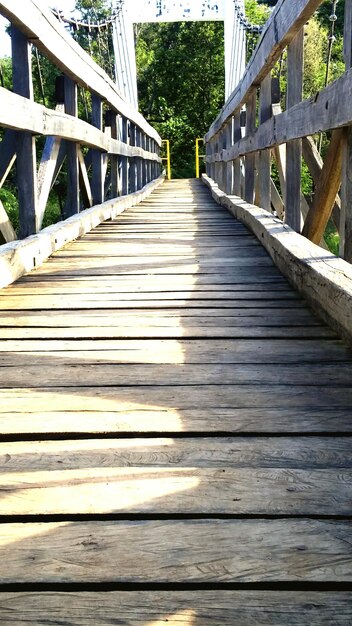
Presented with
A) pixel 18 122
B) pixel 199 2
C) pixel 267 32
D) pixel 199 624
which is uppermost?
pixel 199 2

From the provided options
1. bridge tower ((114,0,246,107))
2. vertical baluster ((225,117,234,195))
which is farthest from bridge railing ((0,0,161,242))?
bridge tower ((114,0,246,107))

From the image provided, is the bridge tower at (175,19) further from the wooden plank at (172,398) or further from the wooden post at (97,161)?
the wooden plank at (172,398)

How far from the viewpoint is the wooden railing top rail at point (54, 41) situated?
2.58m

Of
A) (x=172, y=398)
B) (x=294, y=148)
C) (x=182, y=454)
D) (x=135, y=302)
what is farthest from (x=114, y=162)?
(x=182, y=454)

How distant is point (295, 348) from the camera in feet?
5.68

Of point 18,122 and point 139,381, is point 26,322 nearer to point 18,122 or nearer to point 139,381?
point 139,381

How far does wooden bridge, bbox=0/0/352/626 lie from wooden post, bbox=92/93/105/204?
171cm

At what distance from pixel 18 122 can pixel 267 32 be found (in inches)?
54.1

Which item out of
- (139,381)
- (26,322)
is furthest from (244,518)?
(26,322)

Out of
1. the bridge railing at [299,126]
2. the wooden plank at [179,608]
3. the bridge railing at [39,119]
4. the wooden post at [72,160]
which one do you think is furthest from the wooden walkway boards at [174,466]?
the wooden post at [72,160]

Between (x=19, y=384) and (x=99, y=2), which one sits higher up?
(x=99, y=2)

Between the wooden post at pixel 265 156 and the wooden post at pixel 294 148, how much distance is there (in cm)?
93

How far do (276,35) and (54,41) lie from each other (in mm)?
856

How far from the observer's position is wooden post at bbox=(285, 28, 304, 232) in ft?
9.25
